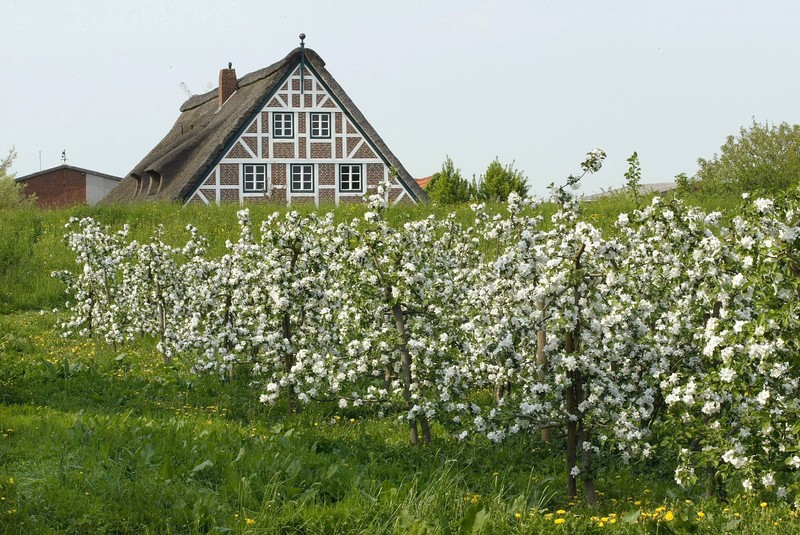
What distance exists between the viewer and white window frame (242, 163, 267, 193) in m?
38.7

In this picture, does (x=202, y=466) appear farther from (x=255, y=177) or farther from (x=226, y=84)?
(x=226, y=84)

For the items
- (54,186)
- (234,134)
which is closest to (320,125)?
(234,134)

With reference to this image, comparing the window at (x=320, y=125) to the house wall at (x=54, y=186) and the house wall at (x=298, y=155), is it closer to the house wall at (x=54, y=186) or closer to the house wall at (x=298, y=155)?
the house wall at (x=298, y=155)

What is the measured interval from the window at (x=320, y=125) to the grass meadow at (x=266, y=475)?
2795cm

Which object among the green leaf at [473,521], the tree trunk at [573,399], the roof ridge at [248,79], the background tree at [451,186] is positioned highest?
the roof ridge at [248,79]

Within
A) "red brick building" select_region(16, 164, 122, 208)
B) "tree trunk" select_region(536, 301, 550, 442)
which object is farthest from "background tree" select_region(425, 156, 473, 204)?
"tree trunk" select_region(536, 301, 550, 442)

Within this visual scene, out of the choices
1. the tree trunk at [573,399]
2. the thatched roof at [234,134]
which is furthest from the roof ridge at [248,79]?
the tree trunk at [573,399]

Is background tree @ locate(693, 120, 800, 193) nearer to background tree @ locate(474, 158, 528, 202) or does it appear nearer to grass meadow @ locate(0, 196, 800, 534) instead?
background tree @ locate(474, 158, 528, 202)

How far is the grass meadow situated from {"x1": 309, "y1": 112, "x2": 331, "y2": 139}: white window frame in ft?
91.7

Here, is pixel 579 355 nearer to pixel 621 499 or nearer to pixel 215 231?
pixel 621 499

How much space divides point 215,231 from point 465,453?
20.2 metres

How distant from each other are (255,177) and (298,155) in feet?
7.15

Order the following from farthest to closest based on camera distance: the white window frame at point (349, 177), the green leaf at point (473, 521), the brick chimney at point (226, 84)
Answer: the brick chimney at point (226, 84)
the white window frame at point (349, 177)
the green leaf at point (473, 521)

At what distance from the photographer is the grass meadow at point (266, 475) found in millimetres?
6047
